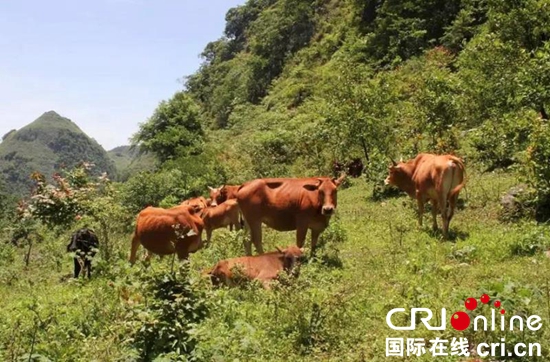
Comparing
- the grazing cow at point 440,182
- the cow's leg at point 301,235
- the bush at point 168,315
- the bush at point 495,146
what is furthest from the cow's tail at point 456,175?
the bush at point 168,315

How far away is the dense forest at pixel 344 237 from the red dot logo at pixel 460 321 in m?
0.08

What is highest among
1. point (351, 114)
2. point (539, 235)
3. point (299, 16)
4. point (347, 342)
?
Result: point (299, 16)

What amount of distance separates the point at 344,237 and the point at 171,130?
1255 inches

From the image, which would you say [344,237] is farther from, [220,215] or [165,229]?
[165,229]

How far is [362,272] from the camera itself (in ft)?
30.5

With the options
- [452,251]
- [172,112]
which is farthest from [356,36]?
[452,251]

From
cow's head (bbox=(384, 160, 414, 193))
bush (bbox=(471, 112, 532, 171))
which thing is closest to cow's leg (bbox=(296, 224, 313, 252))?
cow's head (bbox=(384, 160, 414, 193))

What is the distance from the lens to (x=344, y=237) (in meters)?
12.5

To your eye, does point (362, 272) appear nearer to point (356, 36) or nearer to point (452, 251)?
point (452, 251)

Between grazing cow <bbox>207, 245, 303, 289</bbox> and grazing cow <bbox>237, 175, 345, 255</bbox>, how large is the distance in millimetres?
1529

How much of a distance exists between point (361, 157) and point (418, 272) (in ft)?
51.1

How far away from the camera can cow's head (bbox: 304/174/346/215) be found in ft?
34.2

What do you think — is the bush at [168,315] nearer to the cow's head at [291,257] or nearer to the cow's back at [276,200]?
the cow's head at [291,257]

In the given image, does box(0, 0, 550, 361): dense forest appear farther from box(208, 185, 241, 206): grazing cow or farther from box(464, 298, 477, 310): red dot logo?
box(208, 185, 241, 206): grazing cow
